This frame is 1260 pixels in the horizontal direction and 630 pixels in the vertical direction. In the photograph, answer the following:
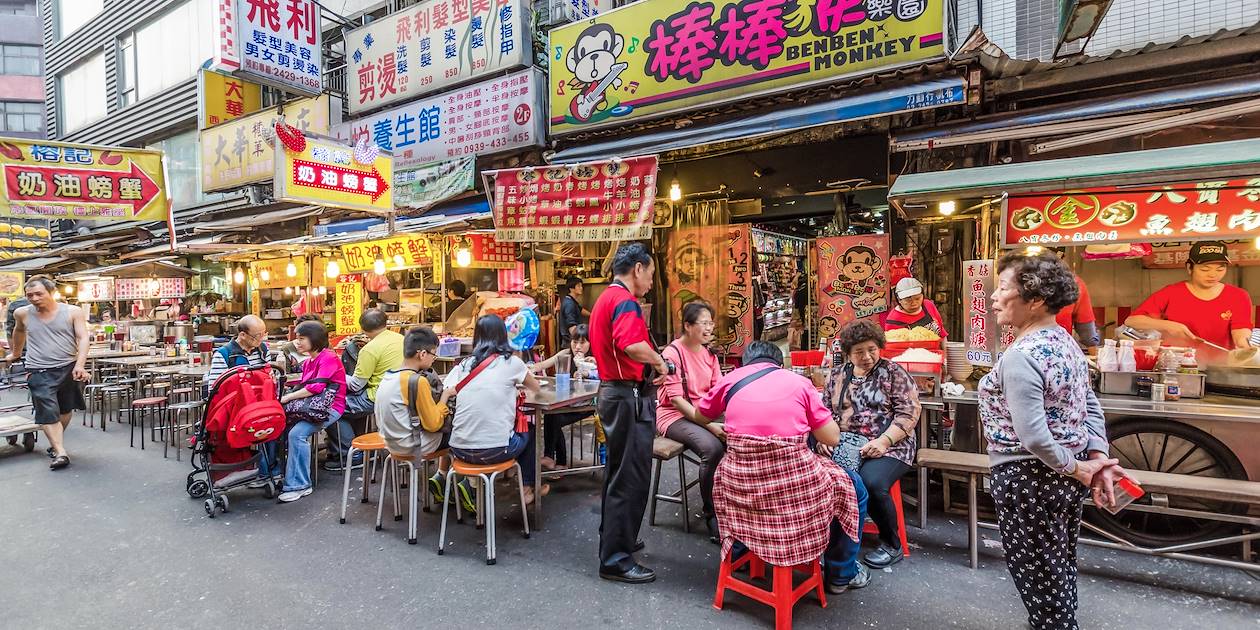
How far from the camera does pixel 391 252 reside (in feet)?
33.4

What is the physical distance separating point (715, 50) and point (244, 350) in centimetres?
604

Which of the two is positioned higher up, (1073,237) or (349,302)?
(1073,237)

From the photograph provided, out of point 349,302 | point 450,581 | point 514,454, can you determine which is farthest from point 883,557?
point 349,302

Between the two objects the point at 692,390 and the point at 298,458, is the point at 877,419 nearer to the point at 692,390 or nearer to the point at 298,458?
the point at 692,390

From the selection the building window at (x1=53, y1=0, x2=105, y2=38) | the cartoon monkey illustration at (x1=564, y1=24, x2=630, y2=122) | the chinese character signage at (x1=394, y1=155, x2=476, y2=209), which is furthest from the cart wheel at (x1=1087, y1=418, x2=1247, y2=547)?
the building window at (x1=53, y1=0, x2=105, y2=38)

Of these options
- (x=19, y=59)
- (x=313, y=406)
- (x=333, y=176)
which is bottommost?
(x=313, y=406)

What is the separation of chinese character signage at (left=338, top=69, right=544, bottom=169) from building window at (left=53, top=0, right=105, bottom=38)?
14.2 metres

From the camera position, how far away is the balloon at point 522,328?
24.3 feet

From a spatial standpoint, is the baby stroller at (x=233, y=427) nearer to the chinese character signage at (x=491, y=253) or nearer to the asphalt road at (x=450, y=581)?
the asphalt road at (x=450, y=581)

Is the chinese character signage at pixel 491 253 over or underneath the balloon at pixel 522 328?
over

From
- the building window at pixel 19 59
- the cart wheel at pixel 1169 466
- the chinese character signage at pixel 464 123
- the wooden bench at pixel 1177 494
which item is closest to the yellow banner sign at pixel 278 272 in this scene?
the chinese character signage at pixel 464 123

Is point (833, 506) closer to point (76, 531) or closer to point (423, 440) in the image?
point (423, 440)

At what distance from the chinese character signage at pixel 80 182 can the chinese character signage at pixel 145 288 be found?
558 cm

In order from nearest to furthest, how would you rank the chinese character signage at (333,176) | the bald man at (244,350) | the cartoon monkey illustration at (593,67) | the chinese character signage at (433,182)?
the bald man at (244,350), the chinese character signage at (333,176), the cartoon monkey illustration at (593,67), the chinese character signage at (433,182)
